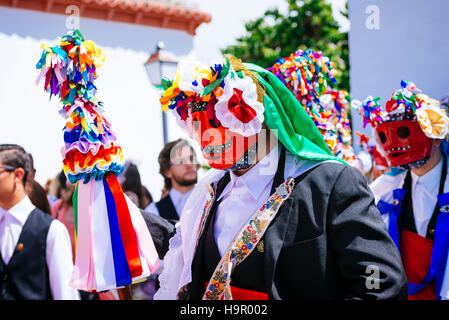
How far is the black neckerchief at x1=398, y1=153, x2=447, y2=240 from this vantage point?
2986mm

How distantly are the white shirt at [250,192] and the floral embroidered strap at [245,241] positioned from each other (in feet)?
0.18

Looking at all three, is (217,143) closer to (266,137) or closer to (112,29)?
(266,137)

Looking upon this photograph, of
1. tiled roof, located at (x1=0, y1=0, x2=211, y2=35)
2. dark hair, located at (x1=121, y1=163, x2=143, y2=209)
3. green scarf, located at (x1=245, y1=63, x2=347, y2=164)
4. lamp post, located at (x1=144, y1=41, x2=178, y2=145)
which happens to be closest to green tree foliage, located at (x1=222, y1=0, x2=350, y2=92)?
tiled roof, located at (x1=0, y1=0, x2=211, y2=35)

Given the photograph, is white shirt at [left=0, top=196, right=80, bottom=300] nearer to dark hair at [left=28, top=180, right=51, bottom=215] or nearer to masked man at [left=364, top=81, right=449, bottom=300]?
dark hair at [left=28, top=180, right=51, bottom=215]

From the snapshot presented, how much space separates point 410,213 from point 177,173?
2.17 meters

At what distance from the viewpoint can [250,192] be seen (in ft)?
6.40

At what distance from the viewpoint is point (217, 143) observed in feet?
6.31

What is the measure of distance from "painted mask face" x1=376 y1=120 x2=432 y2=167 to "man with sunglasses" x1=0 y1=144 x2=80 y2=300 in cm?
223

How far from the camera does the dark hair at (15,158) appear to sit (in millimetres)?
3109

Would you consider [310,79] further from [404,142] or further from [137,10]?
[137,10]

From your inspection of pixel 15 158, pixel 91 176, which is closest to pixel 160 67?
pixel 15 158

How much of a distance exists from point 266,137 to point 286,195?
0.95 ft

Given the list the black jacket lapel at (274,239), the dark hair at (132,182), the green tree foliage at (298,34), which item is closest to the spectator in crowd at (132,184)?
the dark hair at (132,182)

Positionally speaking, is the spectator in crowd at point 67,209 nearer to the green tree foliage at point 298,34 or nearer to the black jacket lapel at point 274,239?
the black jacket lapel at point 274,239
